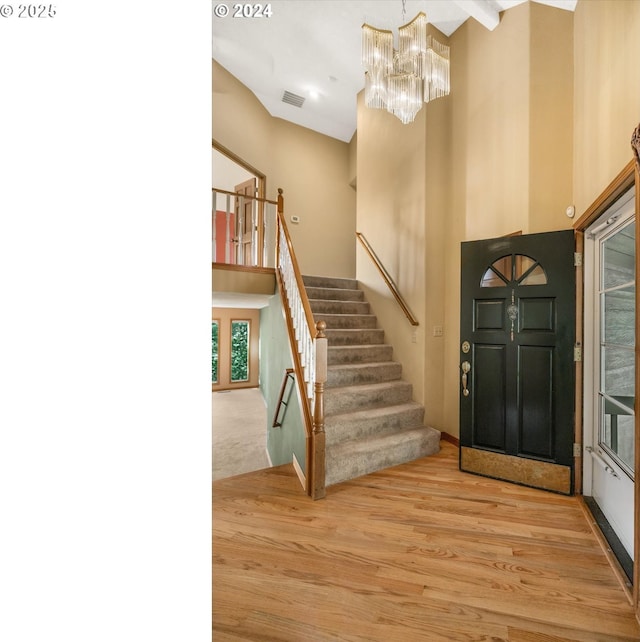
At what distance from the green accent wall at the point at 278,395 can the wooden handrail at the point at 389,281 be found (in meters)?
1.45

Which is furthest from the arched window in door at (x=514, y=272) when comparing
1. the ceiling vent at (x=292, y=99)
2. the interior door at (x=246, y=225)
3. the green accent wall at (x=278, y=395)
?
the ceiling vent at (x=292, y=99)

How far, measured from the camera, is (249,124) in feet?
20.2

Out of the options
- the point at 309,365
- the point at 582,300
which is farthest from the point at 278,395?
the point at 582,300

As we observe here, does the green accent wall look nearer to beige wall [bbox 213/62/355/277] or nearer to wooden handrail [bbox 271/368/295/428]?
wooden handrail [bbox 271/368/295/428]

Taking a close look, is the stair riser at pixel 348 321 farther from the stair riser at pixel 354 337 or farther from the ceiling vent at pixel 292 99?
the ceiling vent at pixel 292 99

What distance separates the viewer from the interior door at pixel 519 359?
2.77 meters

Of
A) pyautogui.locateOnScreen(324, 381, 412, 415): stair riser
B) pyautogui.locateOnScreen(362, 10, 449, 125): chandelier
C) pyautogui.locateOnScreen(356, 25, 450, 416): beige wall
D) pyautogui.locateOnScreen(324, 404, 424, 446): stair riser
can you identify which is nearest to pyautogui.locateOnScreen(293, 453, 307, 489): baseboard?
pyautogui.locateOnScreen(324, 404, 424, 446): stair riser

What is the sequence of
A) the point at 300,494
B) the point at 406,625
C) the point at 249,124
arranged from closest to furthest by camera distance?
the point at 406,625
the point at 300,494
the point at 249,124

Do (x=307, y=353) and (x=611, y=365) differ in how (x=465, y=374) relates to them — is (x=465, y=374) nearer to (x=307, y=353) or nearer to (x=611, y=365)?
(x=611, y=365)
